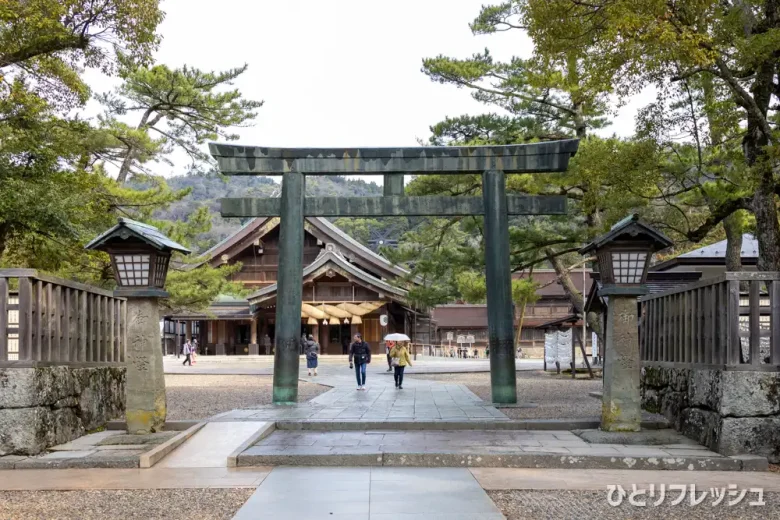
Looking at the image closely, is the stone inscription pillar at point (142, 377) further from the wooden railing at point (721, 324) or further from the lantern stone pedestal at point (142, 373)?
the wooden railing at point (721, 324)

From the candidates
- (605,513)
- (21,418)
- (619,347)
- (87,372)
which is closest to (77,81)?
(87,372)

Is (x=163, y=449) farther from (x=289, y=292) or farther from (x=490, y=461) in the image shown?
(x=289, y=292)

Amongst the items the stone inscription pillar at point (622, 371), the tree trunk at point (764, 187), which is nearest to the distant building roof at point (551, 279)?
the tree trunk at point (764, 187)

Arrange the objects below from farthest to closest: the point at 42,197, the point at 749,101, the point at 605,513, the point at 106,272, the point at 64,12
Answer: the point at 106,272 < the point at 42,197 < the point at 64,12 < the point at 749,101 < the point at 605,513

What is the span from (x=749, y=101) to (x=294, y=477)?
8.07m

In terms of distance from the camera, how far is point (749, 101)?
1068 cm

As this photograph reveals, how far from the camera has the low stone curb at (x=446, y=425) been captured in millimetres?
10727

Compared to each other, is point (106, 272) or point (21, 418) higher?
point (106, 272)

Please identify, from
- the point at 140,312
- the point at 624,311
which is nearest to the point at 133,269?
the point at 140,312

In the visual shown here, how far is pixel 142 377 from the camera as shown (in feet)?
32.5

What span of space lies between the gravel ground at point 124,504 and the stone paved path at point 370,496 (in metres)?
0.28

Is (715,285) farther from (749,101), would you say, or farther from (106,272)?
(106,272)

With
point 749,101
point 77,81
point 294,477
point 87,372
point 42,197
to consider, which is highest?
point 77,81

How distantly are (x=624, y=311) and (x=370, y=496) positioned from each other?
4.88 meters
